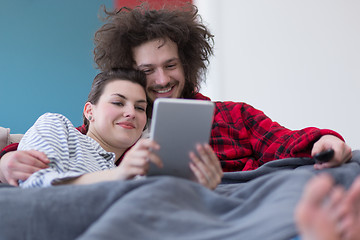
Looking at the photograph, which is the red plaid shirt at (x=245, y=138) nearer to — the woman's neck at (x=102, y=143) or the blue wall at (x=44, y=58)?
the woman's neck at (x=102, y=143)

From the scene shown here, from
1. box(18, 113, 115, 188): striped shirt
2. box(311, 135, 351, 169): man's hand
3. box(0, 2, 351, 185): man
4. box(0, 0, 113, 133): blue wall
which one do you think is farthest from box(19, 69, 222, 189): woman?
box(0, 0, 113, 133): blue wall

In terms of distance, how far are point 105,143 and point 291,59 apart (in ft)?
5.34

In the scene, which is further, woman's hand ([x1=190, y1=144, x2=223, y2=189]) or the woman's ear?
the woman's ear

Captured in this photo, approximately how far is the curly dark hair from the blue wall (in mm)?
883

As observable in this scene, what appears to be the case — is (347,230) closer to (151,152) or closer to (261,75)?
(151,152)

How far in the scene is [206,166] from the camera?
3.29ft

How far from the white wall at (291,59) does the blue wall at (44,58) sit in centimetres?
88

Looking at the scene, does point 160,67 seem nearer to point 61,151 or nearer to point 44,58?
point 61,151

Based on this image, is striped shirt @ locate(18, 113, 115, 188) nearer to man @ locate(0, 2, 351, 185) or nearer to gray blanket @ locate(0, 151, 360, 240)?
gray blanket @ locate(0, 151, 360, 240)

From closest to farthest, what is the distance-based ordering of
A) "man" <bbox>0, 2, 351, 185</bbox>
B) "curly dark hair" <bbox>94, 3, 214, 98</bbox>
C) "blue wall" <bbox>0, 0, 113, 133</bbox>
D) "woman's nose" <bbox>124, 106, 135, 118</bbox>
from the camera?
1. "woman's nose" <bbox>124, 106, 135, 118</bbox>
2. "man" <bbox>0, 2, 351, 185</bbox>
3. "curly dark hair" <bbox>94, 3, 214, 98</bbox>
4. "blue wall" <bbox>0, 0, 113, 133</bbox>

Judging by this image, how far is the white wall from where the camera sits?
2.55 meters

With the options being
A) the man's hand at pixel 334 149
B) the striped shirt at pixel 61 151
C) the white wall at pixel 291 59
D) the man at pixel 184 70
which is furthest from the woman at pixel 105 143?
the white wall at pixel 291 59

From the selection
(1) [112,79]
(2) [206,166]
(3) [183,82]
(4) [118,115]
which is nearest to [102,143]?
(4) [118,115]

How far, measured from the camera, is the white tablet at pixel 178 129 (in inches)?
36.4
